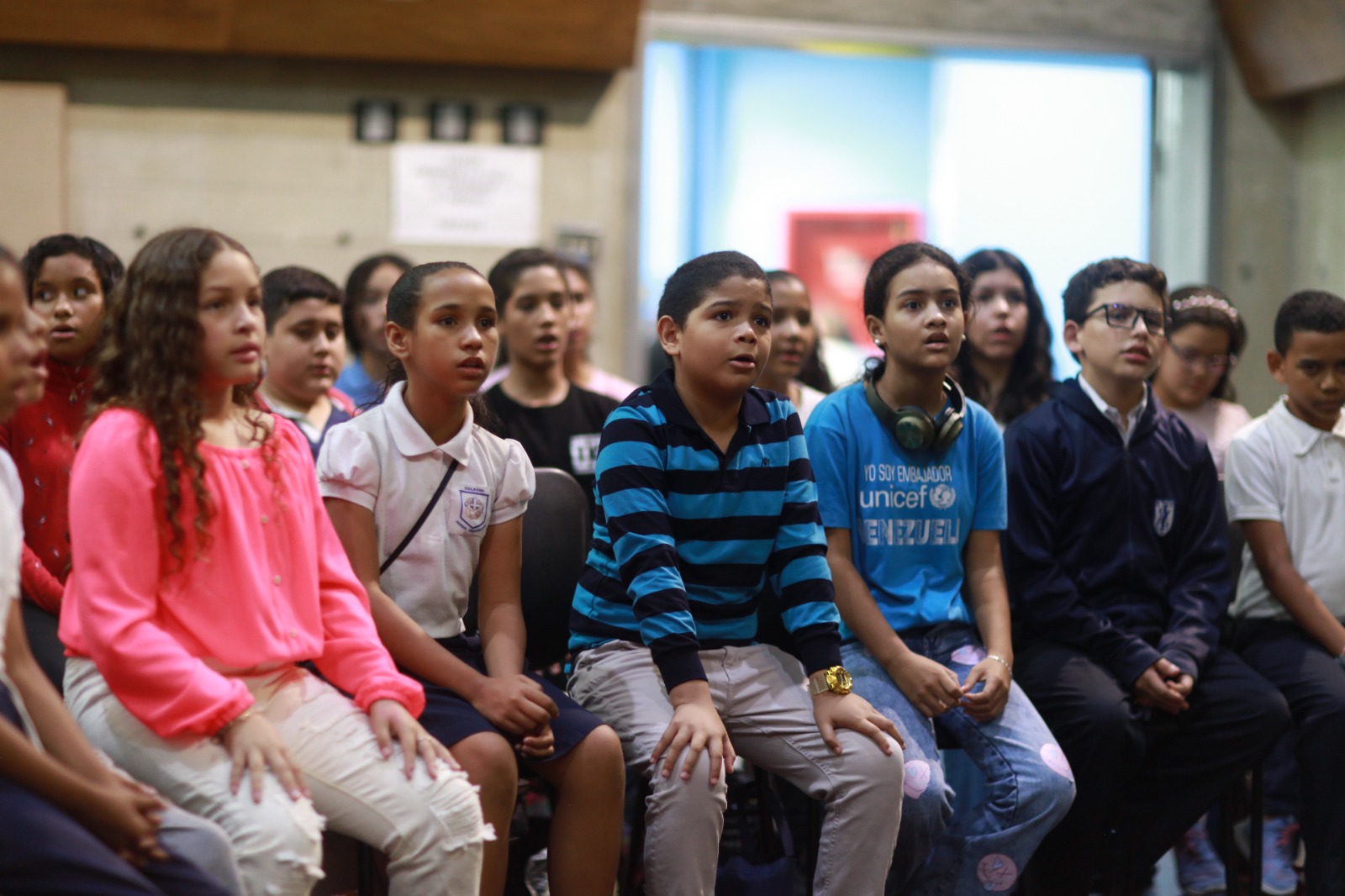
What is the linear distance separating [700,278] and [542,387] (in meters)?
1.09

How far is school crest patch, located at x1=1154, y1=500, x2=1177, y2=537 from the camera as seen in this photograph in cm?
266

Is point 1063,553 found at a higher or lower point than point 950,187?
lower

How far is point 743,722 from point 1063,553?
0.96m

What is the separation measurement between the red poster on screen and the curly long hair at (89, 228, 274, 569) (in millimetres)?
5734

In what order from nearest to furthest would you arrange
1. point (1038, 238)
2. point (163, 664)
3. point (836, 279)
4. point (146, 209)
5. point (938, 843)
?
point (163, 664), point (938, 843), point (146, 209), point (1038, 238), point (836, 279)

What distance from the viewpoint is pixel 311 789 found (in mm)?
1728

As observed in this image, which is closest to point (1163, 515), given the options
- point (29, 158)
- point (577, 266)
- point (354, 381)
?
point (577, 266)

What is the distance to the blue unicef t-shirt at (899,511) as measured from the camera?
7.92 ft

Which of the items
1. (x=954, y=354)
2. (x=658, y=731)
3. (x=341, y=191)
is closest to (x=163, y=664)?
(x=658, y=731)

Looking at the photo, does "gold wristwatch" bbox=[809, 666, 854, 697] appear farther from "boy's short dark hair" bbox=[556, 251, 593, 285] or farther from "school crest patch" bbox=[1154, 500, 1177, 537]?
"boy's short dark hair" bbox=[556, 251, 593, 285]

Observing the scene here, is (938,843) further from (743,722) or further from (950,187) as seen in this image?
(950,187)

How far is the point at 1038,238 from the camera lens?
21.4 ft

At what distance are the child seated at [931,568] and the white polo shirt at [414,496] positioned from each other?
29.0 inches

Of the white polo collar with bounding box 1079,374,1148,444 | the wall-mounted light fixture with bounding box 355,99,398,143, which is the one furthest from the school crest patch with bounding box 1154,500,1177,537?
the wall-mounted light fixture with bounding box 355,99,398,143
